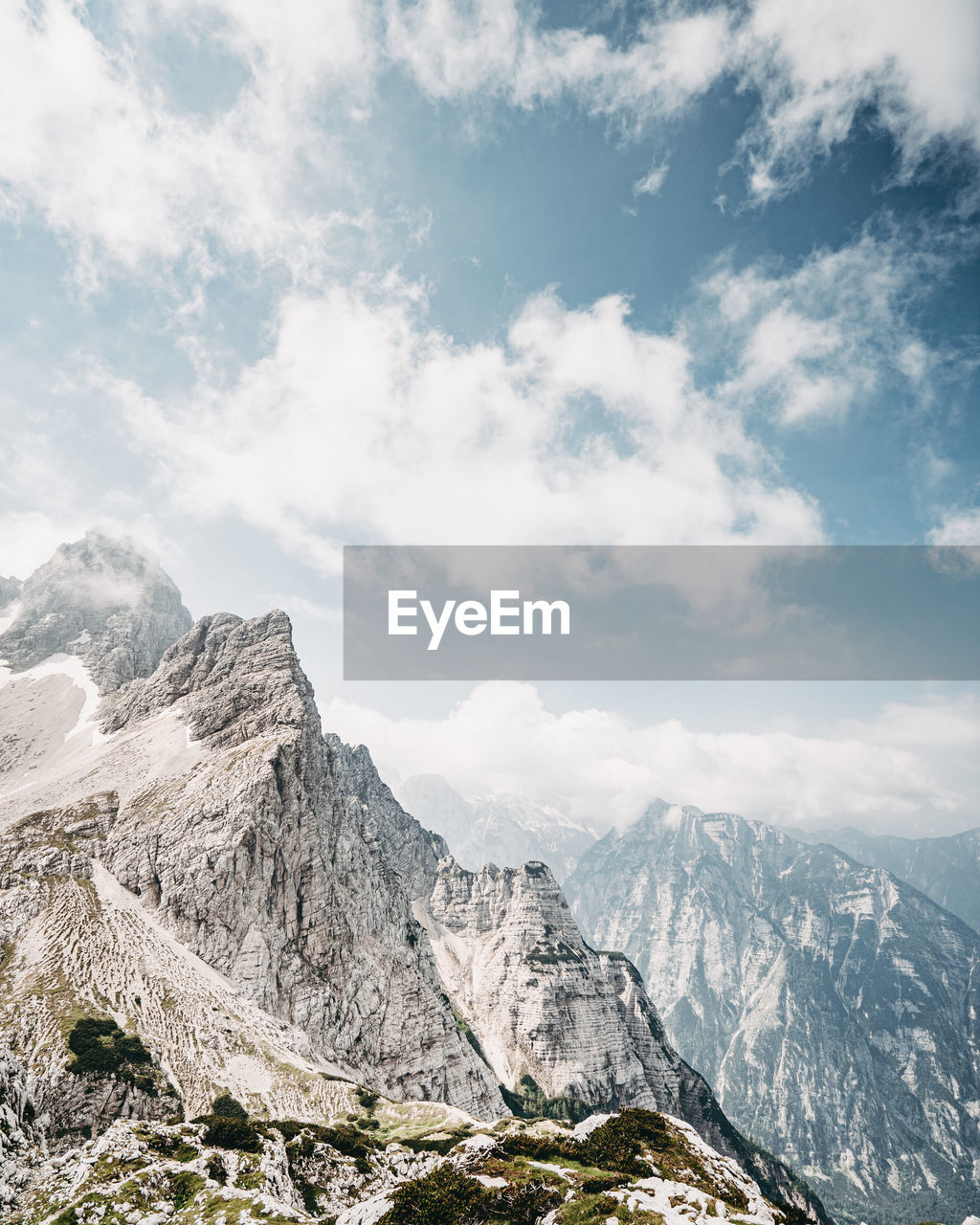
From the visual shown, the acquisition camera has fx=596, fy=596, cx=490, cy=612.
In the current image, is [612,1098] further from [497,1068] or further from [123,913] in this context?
[123,913]

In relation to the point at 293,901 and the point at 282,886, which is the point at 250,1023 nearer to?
the point at 293,901

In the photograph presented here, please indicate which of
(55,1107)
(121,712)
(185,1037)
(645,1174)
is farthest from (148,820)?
(645,1174)

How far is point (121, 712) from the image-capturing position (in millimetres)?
166875

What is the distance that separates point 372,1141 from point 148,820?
84.5 metres

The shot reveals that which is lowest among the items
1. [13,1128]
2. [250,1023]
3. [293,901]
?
[250,1023]

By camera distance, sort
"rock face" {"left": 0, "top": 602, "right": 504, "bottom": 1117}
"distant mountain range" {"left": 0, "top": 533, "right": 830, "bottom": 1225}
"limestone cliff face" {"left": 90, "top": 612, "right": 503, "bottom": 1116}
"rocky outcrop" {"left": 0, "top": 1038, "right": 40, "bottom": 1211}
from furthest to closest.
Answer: "rock face" {"left": 0, "top": 602, "right": 504, "bottom": 1117} < "limestone cliff face" {"left": 90, "top": 612, "right": 503, "bottom": 1116} < "distant mountain range" {"left": 0, "top": 533, "right": 830, "bottom": 1225} < "rocky outcrop" {"left": 0, "top": 1038, "right": 40, "bottom": 1211}

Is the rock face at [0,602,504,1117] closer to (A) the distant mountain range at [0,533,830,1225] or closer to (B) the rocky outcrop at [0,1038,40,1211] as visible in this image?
(A) the distant mountain range at [0,533,830,1225]

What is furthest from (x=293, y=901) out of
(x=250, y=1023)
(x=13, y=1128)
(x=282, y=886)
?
(x=13, y=1128)

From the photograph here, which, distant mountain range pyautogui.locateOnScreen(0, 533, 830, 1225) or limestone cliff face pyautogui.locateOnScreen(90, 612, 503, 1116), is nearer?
distant mountain range pyautogui.locateOnScreen(0, 533, 830, 1225)

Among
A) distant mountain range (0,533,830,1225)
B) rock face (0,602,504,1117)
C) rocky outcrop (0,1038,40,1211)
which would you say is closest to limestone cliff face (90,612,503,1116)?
rock face (0,602,504,1117)

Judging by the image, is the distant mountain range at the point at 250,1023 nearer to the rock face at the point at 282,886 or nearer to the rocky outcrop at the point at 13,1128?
the rocky outcrop at the point at 13,1128

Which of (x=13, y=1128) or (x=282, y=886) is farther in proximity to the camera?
(x=282, y=886)

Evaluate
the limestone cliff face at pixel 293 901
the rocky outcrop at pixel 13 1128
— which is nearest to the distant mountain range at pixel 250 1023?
the rocky outcrop at pixel 13 1128

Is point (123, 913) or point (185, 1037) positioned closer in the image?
point (185, 1037)
